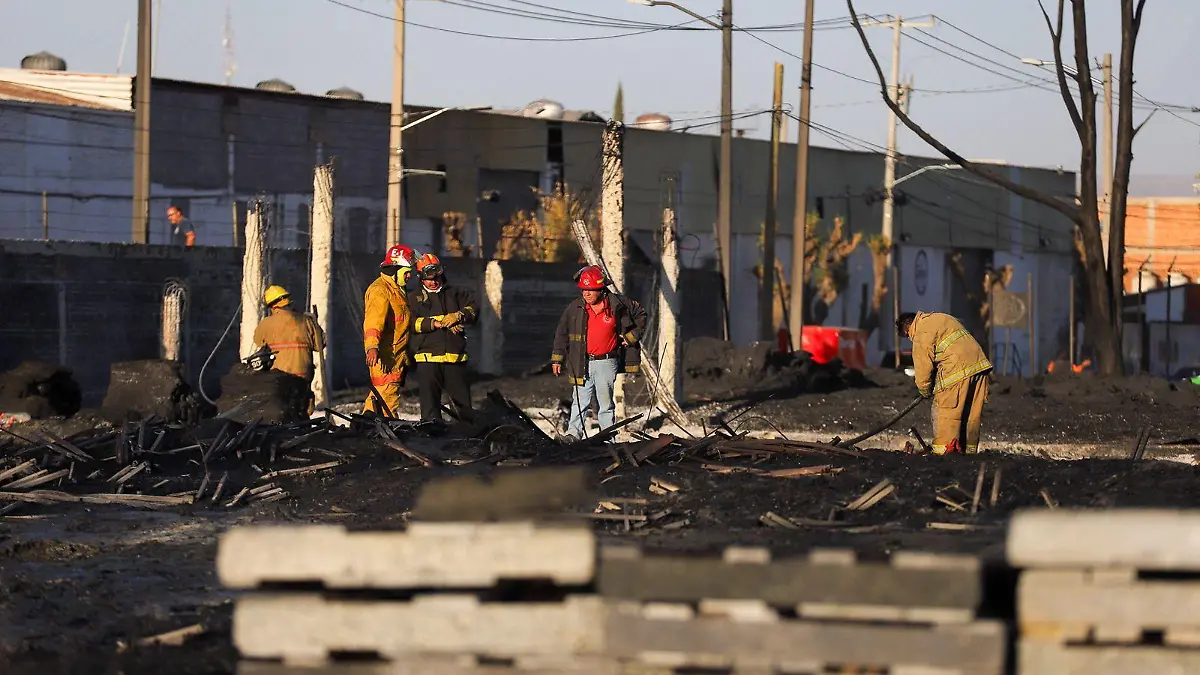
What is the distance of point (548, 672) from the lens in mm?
4727

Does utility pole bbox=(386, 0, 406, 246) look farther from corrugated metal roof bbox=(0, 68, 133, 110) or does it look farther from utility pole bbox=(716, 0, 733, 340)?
corrugated metal roof bbox=(0, 68, 133, 110)

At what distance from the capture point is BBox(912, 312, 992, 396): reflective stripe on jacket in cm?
1342

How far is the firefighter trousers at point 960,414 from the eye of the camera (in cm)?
1350

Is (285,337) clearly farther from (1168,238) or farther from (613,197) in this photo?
(1168,238)

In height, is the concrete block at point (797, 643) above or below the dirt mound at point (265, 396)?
above

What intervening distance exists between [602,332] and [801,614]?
11068 millimetres

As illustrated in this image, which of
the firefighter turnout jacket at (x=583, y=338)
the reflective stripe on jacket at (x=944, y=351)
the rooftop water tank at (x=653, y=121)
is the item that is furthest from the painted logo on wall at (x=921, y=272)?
the reflective stripe on jacket at (x=944, y=351)

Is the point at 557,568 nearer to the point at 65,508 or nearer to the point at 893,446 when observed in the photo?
the point at 65,508

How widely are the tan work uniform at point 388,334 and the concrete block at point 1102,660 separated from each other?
36.3 feet

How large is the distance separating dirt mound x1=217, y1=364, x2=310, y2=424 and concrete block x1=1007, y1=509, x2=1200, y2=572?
11835mm

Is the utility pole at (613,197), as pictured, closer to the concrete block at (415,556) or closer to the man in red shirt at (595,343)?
the man in red shirt at (595,343)

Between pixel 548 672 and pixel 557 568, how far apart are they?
0.96ft

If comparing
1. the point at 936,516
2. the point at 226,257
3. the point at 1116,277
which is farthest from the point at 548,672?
the point at 1116,277

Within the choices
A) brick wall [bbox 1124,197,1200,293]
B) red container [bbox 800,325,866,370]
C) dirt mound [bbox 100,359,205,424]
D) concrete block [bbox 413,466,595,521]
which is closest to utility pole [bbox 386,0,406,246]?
red container [bbox 800,325,866,370]
